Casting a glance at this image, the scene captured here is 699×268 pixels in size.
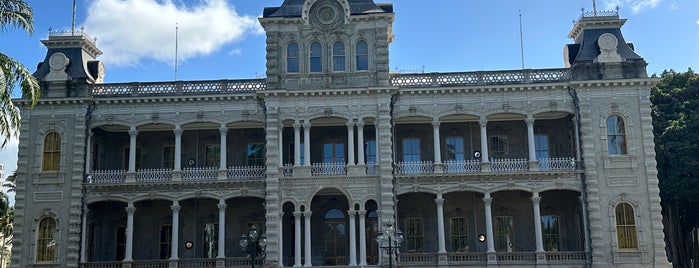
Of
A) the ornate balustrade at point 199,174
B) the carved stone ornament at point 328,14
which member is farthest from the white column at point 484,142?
the ornate balustrade at point 199,174

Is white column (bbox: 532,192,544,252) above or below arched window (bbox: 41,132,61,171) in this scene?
→ below

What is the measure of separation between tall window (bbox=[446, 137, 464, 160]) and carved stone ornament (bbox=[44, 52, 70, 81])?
19.1 meters

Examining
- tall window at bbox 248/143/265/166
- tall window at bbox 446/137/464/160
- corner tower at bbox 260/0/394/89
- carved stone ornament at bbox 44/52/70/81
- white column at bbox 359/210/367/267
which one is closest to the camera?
white column at bbox 359/210/367/267

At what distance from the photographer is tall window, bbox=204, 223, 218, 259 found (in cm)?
3725

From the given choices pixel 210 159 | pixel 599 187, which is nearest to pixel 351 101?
pixel 210 159

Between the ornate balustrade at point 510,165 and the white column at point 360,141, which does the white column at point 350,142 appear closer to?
the white column at point 360,141

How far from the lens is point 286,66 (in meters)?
36.1

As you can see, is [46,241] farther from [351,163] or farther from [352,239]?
[351,163]

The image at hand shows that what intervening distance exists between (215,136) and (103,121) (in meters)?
5.50

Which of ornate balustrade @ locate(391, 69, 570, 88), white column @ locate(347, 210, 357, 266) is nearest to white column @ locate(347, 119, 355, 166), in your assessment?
white column @ locate(347, 210, 357, 266)

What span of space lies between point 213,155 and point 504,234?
49.6 ft

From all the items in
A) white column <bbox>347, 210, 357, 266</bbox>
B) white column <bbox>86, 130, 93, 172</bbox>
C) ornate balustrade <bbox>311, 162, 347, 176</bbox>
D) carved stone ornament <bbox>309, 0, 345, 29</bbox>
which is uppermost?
carved stone ornament <bbox>309, 0, 345, 29</bbox>

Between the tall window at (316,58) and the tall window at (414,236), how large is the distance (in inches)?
338

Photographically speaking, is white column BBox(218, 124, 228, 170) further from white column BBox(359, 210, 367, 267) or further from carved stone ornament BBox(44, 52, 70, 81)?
carved stone ornament BBox(44, 52, 70, 81)
